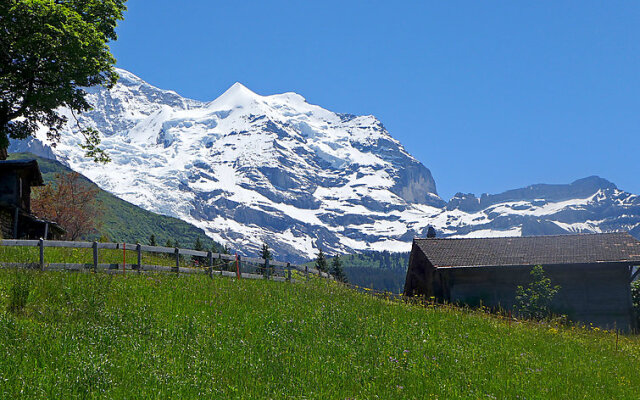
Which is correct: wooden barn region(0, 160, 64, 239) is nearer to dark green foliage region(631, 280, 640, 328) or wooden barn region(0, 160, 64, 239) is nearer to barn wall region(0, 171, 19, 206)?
barn wall region(0, 171, 19, 206)

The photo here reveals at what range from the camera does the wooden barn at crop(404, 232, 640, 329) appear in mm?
38438

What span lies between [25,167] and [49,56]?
50.4ft

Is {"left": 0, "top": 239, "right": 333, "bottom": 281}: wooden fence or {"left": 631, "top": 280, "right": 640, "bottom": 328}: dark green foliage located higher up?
{"left": 0, "top": 239, "right": 333, "bottom": 281}: wooden fence

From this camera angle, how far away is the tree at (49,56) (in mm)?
29391

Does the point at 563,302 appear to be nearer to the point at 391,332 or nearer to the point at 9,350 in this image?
the point at 391,332

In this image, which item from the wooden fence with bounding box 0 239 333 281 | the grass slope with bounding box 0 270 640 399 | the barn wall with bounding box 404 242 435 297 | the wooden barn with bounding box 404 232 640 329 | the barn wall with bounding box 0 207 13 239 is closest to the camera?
the grass slope with bounding box 0 270 640 399

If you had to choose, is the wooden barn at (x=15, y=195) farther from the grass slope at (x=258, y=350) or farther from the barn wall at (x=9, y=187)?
the grass slope at (x=258, y=350)

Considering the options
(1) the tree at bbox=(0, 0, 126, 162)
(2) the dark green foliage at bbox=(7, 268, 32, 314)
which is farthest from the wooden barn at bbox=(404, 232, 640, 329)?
(2) the dark green foliage at bbox=(7, 268, 32, 314)

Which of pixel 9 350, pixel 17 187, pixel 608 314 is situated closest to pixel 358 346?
pixel 9 350

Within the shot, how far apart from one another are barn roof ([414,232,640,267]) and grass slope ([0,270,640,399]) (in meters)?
18.8

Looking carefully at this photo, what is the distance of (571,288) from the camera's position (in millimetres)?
38938

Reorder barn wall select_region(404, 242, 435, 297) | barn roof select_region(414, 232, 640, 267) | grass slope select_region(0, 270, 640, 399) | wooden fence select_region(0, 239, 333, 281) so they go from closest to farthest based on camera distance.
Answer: grass slope select_region(0, 270, 640, 399) → wooden fence select_region(0, 239, 333, 281) → barn roof select_region(414, 232, 640, 267) → barn wall select_region(404, 242, 435, 297)

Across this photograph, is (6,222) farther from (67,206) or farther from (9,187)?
(67,206)

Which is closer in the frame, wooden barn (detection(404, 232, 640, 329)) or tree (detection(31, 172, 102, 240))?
wooden barn (detection(404, 232, 640, 329))
